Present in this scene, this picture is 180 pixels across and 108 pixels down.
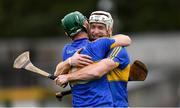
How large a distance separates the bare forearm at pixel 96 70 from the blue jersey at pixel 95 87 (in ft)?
0.28

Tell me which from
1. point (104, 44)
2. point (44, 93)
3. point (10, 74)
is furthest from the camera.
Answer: point (10, 74)

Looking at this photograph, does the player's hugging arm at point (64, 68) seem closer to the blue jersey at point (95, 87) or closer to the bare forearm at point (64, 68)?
the bare forearm at point (64, 68)

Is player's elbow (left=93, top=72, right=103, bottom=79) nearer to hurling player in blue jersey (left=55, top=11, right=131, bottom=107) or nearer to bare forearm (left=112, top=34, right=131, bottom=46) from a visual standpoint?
hurling player in blue jersey (left=55, top=11, right=131, bottom=107)

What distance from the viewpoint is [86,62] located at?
10320 millimetres

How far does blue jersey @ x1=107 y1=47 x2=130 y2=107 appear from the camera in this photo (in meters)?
10.4

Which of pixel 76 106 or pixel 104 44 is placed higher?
pixel 104 44

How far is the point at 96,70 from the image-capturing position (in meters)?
10.2

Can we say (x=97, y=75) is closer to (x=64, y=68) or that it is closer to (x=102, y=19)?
(x=64, y=68)

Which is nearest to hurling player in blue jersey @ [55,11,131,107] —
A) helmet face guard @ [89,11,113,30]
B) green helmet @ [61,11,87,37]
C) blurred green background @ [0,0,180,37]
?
green helmet @ [61,11,87,37]

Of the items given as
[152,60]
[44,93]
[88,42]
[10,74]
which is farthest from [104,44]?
[152,60]

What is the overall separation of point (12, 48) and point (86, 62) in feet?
129

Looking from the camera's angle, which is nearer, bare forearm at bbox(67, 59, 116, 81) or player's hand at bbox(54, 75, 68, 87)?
bare forearm at bbox(67, 59, 116, 81)

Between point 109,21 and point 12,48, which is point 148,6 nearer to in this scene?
point 12,48

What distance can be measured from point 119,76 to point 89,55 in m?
0.45
